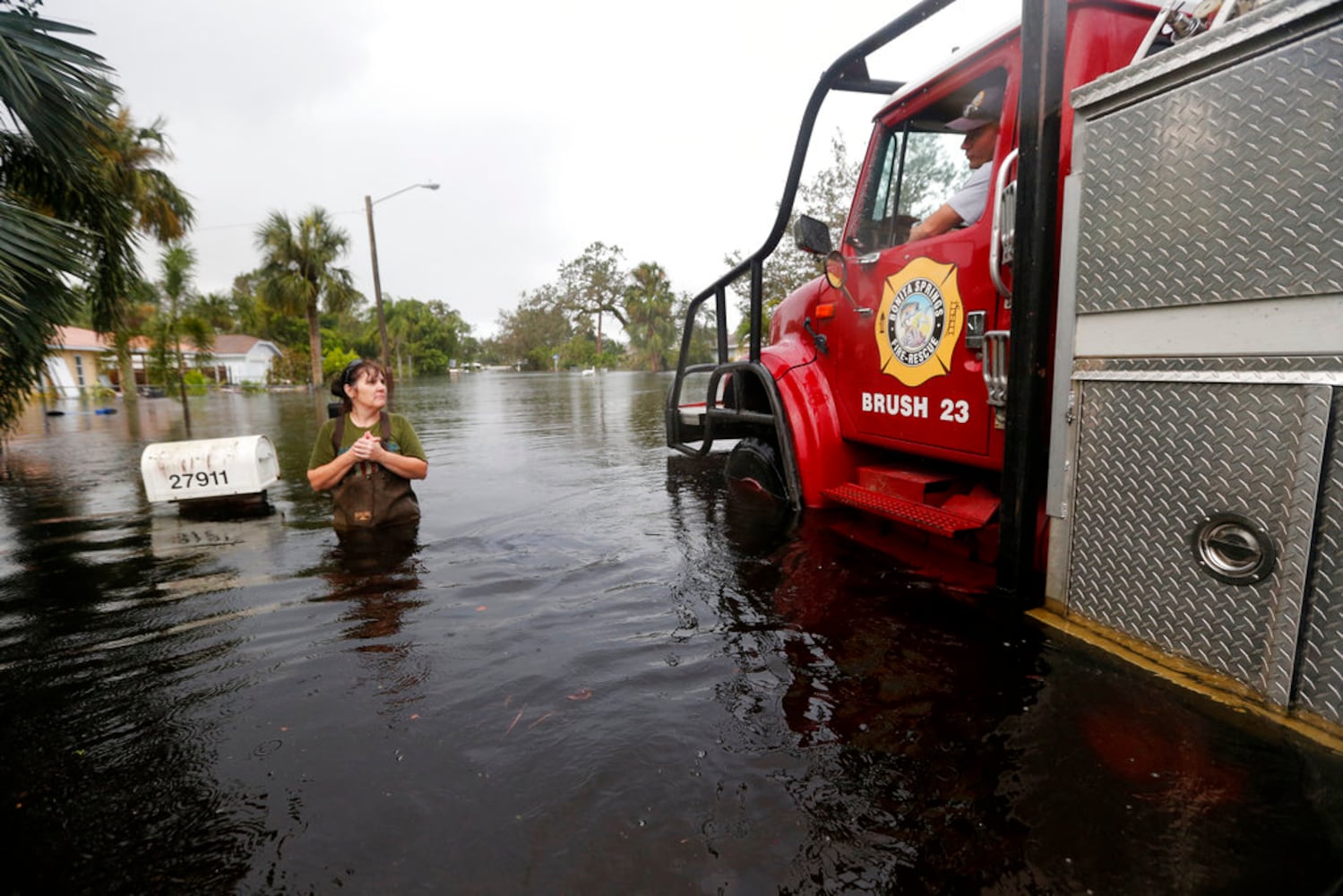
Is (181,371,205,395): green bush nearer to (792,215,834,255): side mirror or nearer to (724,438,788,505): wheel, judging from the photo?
(724,438,788,505): wheel

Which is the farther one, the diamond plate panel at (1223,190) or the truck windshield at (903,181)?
the truck windshield at (903,181)

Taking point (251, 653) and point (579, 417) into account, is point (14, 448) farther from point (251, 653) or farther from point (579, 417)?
point (251, 653)

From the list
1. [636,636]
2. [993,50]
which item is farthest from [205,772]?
[993,50]

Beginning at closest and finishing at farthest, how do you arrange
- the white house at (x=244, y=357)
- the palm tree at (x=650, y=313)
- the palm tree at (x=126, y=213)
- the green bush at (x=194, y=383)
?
the palm tree at (x=126, y=213) → the green bush at (x=194, y=383) → the white house at (x=244, y=357) → the palm tree at (x=650, y=313)

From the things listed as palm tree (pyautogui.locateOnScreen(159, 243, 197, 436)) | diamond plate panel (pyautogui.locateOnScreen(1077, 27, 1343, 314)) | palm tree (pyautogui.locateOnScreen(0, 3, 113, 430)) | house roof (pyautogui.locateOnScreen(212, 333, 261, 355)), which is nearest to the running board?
diamond plate panel (pyautogui.locateOnScreen(1077, 27, 1343, 314))

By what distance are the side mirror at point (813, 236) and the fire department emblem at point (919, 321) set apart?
1.57 ft

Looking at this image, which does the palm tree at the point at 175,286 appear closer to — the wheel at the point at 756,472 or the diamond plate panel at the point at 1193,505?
the wheel at the point at 756,472

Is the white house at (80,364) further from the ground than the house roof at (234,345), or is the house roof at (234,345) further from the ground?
the house roof at (234,345)

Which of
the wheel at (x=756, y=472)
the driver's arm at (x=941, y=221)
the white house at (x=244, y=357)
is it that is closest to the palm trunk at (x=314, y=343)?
the white house at (x=244, y=357)

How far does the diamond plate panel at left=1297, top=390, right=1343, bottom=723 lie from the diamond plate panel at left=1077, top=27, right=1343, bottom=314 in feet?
1.42

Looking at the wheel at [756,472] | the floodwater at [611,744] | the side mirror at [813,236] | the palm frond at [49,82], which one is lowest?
the floodwater at [611,744]

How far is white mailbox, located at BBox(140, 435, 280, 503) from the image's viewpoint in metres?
5.12

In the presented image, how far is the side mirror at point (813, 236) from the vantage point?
389 cm

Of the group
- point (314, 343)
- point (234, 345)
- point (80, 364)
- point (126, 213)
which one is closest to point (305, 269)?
point (314, 343)
